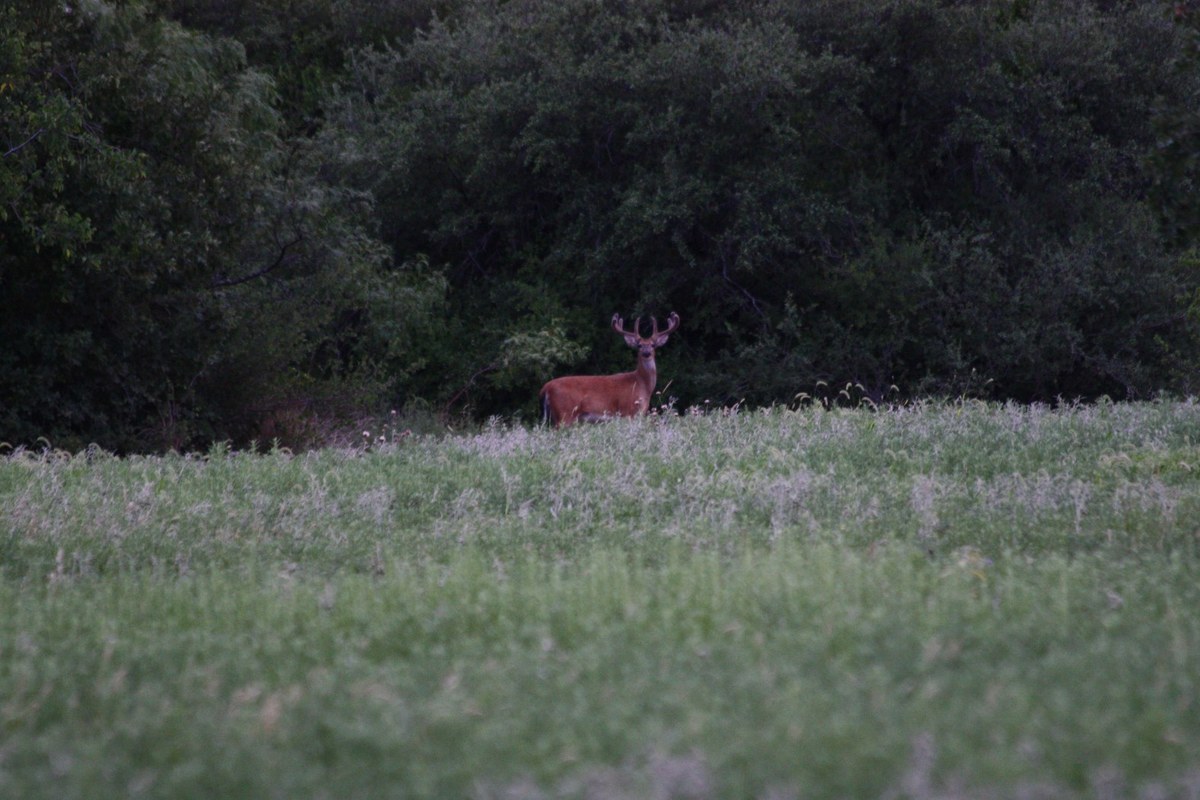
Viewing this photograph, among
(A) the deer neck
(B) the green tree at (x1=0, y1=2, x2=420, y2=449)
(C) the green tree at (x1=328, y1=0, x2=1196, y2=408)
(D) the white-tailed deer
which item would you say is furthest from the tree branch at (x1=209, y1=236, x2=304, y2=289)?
(A) the deer neck

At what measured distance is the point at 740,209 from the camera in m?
22.4

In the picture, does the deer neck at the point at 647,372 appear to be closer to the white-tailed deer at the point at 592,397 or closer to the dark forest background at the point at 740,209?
the white-tailed deer at the point at 592,397

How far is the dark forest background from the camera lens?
22.1 meters

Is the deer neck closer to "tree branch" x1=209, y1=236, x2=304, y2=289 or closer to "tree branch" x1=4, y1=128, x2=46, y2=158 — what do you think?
"tree branch" x1=209, y1=236, x2=304, y2=289

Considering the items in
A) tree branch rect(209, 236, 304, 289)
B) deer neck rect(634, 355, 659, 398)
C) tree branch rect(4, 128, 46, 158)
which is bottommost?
deer neck rect(634, 355, 659, 398)

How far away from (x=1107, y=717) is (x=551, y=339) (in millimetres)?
20264

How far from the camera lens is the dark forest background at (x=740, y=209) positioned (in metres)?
22.1

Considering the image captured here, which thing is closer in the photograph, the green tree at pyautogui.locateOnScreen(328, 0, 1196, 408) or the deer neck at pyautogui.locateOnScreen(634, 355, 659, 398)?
the deer neck at pyautogui.locateOnScreen(634, 355, 659, 398)

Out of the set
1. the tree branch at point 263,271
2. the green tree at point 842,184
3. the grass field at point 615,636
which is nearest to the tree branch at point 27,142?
the tree branch at point 263,271

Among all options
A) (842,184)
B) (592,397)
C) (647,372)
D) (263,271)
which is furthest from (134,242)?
(842,184)

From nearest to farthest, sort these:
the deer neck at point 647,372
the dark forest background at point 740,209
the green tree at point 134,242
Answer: the green tree at point 134,242, the deer neck at point 647,372, the dark forest background at point 740,209

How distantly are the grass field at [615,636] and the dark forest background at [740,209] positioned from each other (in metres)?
11.9

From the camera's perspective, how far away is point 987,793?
2.76m

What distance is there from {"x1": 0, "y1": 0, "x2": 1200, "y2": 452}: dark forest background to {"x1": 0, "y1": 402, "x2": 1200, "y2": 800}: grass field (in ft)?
38.9
